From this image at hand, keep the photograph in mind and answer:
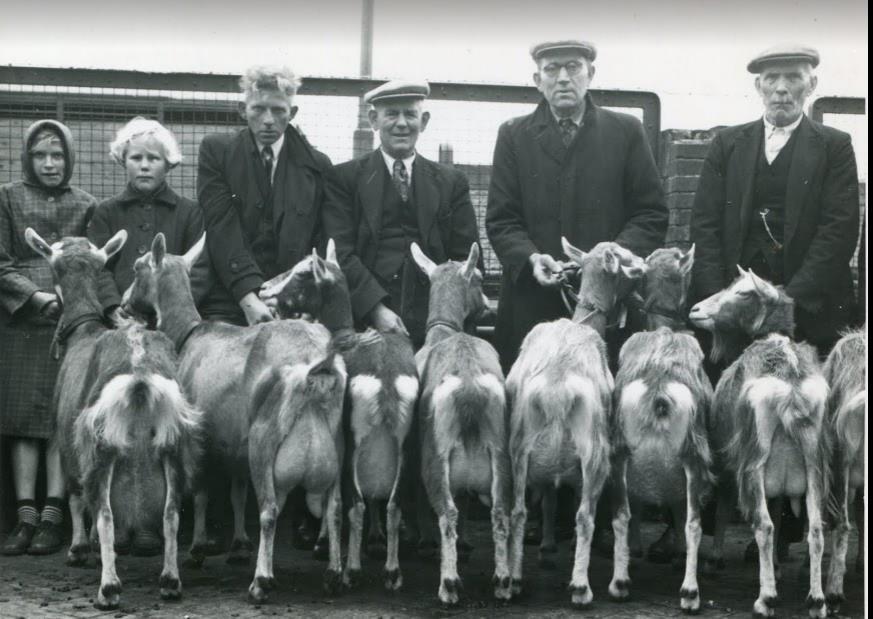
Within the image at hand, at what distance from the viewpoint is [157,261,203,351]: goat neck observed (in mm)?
7820

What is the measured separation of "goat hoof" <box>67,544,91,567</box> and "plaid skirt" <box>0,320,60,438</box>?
36.3 inches

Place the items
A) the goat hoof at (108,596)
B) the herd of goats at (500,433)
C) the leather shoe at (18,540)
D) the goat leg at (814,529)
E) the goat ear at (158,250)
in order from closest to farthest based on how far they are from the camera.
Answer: the goat leg at (814,529) → the goat hoof at (108,596) → the herd of goats at (500,433) → the goat ear at (158,250) → the leather shoe at (18,540)

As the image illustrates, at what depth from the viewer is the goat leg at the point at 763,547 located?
654cm

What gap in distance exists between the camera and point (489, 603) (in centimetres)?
680

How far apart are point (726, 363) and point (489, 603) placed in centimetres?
215

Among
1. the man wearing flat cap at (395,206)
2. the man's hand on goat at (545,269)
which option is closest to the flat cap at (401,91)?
the man wearing flat cap at (395,206)

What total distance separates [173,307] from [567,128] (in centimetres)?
286

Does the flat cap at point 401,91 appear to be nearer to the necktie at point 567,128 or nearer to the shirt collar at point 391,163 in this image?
the shirt collar at point 391,163

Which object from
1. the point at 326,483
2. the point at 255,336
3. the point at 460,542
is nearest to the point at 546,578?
the point at 460,542

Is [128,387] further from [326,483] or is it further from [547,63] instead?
[547,63]

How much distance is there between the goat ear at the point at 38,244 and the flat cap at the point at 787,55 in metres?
4.56

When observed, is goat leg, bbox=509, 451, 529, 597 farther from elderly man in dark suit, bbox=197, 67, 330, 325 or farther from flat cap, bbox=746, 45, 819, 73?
flat cap, bbox=746, 45, 819, 73

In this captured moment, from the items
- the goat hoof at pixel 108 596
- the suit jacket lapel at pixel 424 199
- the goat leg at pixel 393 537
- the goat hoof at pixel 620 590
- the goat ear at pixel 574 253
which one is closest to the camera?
the goat hoof at pixel 108 596

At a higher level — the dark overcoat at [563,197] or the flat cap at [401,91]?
the flat cap at [401,91]
